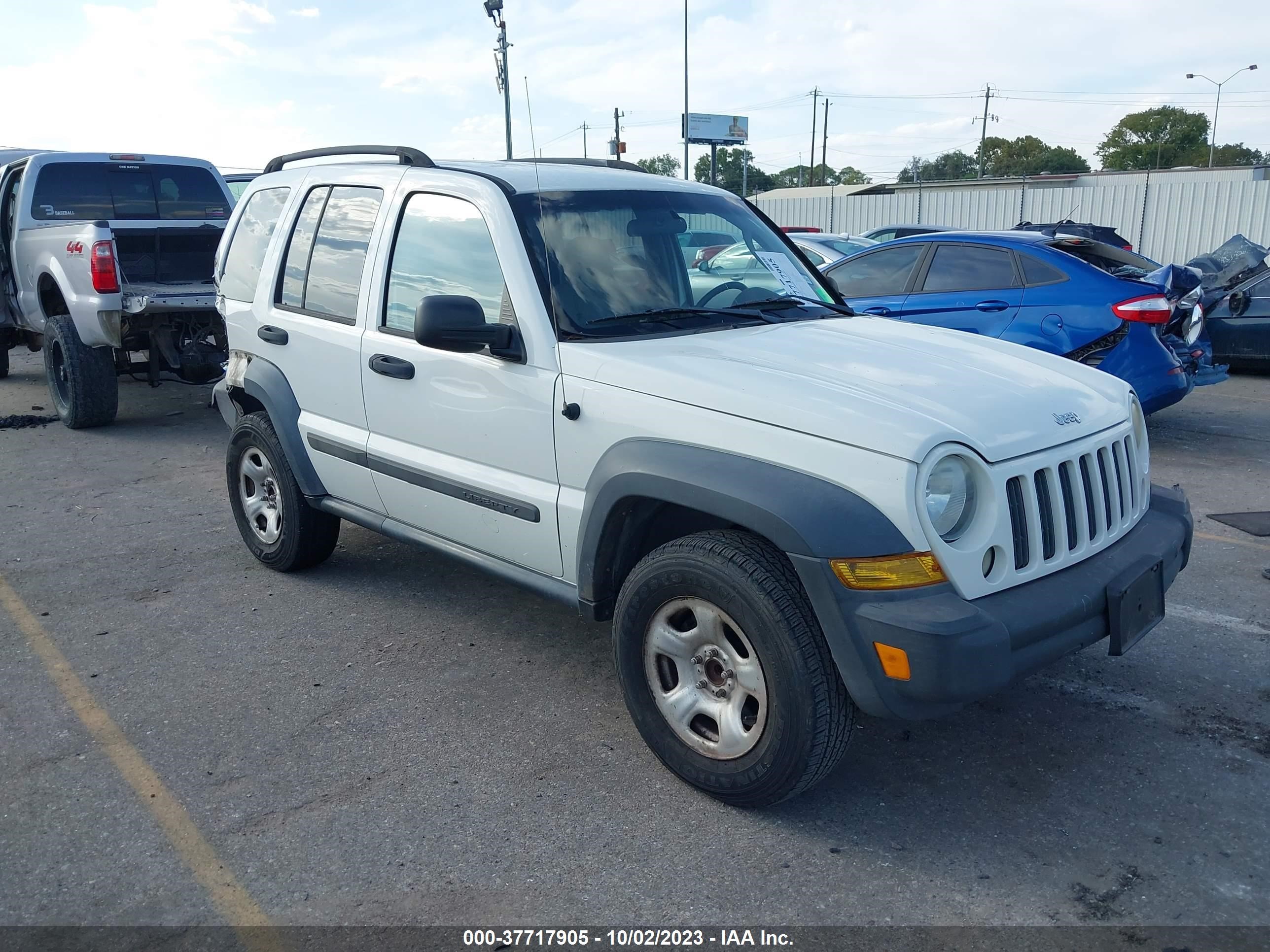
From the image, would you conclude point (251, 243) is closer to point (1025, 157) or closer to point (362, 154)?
point (362, 154)

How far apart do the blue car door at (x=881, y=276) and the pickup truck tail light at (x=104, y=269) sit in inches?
220

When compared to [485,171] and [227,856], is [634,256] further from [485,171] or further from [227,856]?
[227,856]

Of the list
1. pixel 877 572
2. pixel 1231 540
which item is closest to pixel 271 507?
pixel 877 572

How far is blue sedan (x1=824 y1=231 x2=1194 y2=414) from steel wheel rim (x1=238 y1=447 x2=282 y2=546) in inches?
146

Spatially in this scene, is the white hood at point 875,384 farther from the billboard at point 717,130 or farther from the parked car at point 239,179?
the billboard at point 717,130

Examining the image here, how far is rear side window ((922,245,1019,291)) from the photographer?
25.6 ft

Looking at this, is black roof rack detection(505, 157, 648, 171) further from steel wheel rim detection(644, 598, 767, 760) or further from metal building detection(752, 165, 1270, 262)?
metal building detection(752, 165, 1270, 262)

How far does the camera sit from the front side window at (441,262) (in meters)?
3.80

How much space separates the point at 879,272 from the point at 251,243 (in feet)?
17.0

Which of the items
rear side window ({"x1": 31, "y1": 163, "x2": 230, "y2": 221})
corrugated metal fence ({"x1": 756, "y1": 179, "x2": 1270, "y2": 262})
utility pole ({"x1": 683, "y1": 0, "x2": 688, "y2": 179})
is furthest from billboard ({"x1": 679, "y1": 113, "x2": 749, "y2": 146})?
rear side window ({"x1": 31, "y1": 163, "x2": 230, "y2": 221})

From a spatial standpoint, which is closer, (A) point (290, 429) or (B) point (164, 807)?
(B) point (164, 807)

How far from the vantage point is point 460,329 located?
11.3 feet

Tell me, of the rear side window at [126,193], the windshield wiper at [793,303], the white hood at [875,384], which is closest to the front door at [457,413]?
the white hood at [875,384]

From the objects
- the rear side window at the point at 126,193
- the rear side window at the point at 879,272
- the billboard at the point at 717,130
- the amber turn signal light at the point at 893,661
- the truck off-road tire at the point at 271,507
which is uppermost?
the billboard at the point at 717,130
